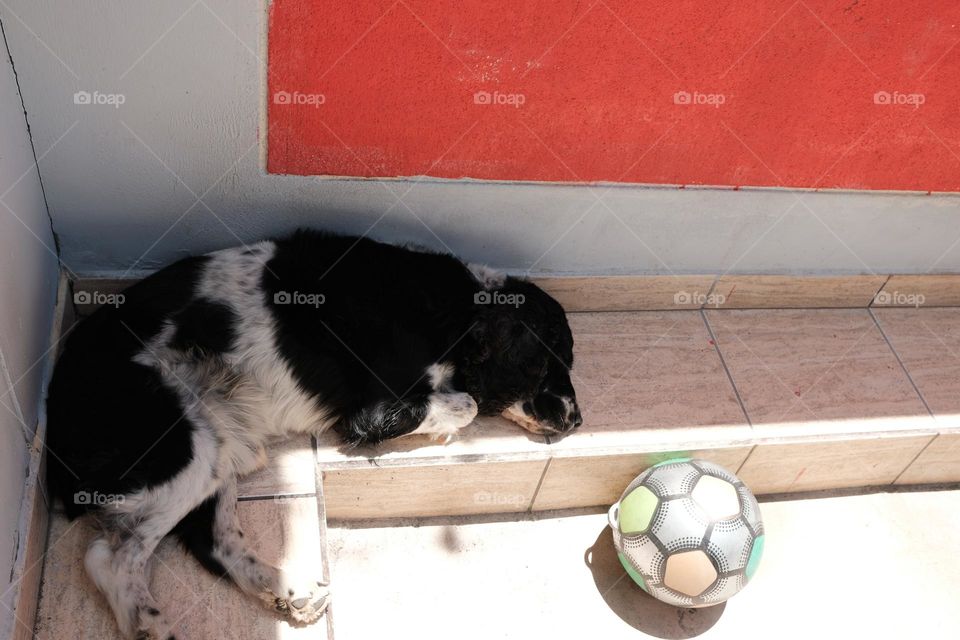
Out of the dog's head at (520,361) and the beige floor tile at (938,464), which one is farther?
the beige floor tile at (938,464)

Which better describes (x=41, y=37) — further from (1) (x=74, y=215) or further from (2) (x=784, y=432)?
(2) (x=784, y=432)

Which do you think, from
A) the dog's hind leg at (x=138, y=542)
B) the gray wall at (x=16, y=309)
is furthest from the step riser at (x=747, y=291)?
the gray wall at (x=16, y=309)

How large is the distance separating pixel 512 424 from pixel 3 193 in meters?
2.00

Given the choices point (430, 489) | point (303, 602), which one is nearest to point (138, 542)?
point (303, 602)

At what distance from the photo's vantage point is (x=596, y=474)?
3.66 meters

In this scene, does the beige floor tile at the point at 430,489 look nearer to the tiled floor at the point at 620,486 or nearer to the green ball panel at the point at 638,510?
the tiled floor at the point at 620,486

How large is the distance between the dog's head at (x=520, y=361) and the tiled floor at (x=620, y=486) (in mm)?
146

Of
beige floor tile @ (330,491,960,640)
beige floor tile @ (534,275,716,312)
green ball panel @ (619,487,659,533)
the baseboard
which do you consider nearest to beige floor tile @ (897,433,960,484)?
beige floor tile @ (330,491,960,640)

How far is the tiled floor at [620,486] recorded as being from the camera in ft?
10.6

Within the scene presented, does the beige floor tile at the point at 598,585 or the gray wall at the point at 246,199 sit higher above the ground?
the gray wall at the point at 246,199

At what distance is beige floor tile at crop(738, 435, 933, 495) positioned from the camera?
3.84 m

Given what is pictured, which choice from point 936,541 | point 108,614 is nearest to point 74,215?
point 108,614

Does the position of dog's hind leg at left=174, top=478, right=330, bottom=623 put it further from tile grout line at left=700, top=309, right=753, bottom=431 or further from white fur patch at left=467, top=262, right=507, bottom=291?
tile grout line at left=700, top=309, right=753, bottom=431

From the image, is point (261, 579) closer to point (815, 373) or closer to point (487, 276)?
point (487, 276)
